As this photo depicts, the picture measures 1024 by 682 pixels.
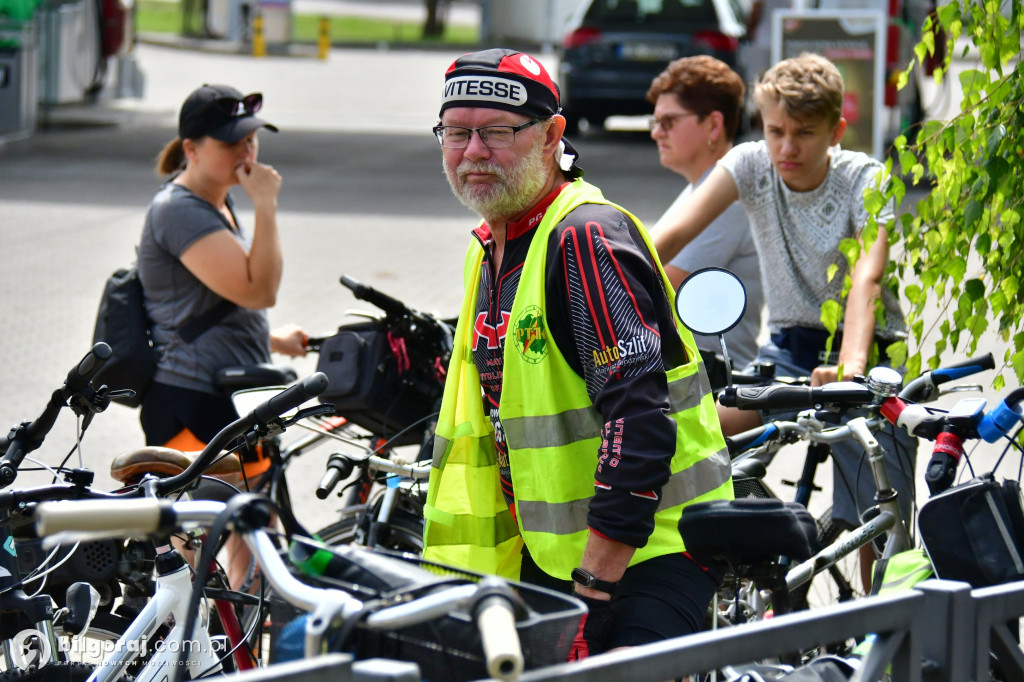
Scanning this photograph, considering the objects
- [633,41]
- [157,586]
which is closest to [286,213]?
[633,41]

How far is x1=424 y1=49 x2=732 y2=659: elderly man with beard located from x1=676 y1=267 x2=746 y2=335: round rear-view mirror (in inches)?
16.7

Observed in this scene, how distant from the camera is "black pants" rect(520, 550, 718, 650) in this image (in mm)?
2686

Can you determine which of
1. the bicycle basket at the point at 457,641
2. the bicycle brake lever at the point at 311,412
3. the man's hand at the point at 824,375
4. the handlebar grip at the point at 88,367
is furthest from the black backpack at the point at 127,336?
the bicycle basket at the point at 457,641

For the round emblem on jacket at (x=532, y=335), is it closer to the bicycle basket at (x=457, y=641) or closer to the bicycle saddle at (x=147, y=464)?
the bicycle basket at (x=457, y=641)

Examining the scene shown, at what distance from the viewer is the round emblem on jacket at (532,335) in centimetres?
280

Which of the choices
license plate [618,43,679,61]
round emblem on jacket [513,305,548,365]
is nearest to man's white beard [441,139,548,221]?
round emblem on jacket [513,305,548,365]

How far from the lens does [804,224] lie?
445 cm

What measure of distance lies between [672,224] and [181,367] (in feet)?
5.69

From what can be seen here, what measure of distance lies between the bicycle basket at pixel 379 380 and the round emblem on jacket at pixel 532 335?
1.65 metres

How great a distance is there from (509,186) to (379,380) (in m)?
1.64

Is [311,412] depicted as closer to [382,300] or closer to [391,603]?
[382,300]

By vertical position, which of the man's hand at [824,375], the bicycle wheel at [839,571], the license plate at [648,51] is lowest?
the bicycle wheel at [839,571]

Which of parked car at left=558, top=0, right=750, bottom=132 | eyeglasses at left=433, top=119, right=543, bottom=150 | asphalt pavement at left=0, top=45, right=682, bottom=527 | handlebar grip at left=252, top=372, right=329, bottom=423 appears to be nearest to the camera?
eyeglasses at left=433, top=119, right=543, bottom=150

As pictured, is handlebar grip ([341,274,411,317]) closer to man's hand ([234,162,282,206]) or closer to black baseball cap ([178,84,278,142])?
man's hand ([234,162,282,206])
